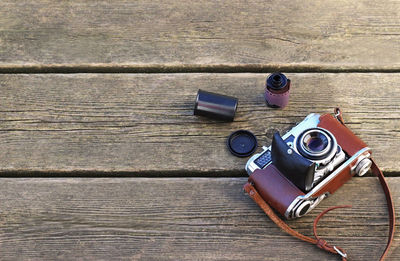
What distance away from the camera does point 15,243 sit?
1.10 meters

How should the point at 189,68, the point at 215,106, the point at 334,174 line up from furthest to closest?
the point at 189,68 < the point at 215,106 < the point at 334,174

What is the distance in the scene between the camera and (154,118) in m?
1.27

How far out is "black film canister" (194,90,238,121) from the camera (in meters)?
1.21

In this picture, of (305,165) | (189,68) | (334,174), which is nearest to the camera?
(305,165)

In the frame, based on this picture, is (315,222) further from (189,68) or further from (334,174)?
(189,68)

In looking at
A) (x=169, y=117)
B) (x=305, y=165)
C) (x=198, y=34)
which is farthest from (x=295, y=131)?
(x=198, y=34)

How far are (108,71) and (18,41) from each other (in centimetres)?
35

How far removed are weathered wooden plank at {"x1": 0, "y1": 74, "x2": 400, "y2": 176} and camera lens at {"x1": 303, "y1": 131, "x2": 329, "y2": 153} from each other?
21cm

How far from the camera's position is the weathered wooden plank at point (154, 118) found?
1198 millimetres

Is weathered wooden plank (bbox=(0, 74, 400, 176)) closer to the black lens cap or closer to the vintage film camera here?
the black lens cap

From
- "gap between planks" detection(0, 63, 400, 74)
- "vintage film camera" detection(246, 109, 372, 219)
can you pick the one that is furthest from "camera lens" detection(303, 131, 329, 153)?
"gap between planks" detection(0, 63, 400, 74)

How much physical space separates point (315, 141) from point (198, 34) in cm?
62

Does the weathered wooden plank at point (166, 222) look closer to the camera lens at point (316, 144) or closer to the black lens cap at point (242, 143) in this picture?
the black lens cap at point (242, 143)

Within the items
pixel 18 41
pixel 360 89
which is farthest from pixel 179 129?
pixel 18 41
